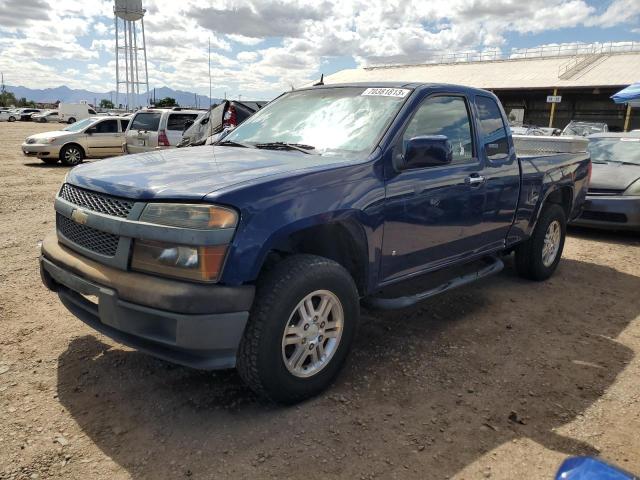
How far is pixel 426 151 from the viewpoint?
3320 mm

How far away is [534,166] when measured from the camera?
16.2 ft

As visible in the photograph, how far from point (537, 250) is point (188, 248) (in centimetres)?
403

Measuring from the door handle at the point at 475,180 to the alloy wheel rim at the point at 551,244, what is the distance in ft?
5.66

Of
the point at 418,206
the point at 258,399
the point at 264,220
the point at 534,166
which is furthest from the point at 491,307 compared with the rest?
the point at 264,220

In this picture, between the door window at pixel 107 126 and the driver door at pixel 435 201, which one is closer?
the driver door at pixel 435 201

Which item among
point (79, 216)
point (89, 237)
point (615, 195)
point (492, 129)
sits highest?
point (492, 129)

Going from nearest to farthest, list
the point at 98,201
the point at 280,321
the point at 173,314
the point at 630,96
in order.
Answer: the point at 173,314, the point at 280,321, the point at 98,201, the point at 630,96

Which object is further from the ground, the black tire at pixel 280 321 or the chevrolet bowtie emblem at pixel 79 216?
the chevrolet bowtie emblem at pixel 79 216

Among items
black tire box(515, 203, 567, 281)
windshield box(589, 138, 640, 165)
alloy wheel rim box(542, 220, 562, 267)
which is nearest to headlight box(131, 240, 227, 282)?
black tire box(515, 203, 567, 281)

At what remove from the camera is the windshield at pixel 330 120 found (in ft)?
11.5

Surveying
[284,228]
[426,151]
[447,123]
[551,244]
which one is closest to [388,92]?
[447,123]

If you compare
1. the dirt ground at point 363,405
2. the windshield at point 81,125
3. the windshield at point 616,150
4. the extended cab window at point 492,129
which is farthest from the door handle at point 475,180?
the windshield at point 81,125

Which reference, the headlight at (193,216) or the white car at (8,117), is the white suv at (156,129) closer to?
the headlight at (193,216)

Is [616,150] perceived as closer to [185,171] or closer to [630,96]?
[185,171]
